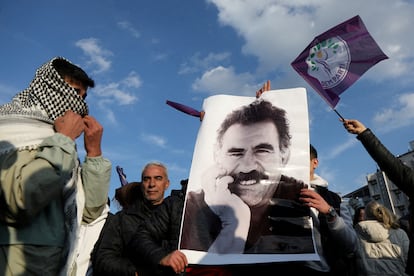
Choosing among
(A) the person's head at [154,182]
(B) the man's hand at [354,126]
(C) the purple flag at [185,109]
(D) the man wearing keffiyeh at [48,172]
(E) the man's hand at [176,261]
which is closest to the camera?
(D) the man wearing keffiyeh at [48,172]

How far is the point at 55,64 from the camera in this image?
1.98 meters

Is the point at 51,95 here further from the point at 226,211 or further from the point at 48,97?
the point at 226,211

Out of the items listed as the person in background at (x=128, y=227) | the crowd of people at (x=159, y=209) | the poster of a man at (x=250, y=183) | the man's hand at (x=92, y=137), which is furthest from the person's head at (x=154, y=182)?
the man's hand at (x=92, y=137)

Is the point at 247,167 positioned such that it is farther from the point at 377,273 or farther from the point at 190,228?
the point at 377,273

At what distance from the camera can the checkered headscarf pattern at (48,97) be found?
1836mm

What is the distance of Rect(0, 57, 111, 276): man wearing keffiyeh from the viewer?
4.84ft

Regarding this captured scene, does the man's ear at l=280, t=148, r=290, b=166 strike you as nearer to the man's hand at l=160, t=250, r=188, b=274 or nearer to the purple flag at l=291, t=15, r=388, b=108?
the purple flag at l=291, t=15, r=388, b=108

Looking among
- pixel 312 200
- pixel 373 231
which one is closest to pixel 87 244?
pixel 312 200

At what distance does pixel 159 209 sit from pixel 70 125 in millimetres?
1120

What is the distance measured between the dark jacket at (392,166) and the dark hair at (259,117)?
24.5 inches

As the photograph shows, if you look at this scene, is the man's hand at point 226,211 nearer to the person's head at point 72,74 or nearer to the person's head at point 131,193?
the person's head at point 72,74

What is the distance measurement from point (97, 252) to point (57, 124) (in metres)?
1.47

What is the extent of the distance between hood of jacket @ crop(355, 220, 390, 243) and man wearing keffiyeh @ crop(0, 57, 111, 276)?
3.79 meters

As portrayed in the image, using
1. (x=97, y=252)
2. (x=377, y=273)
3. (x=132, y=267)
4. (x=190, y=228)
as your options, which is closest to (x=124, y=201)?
(x=97, y=252)
